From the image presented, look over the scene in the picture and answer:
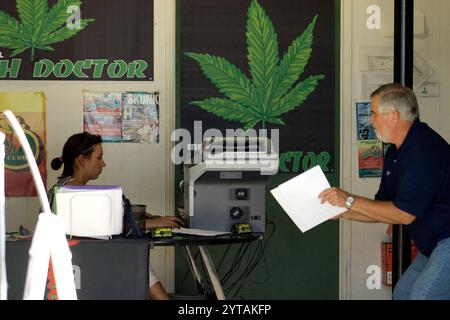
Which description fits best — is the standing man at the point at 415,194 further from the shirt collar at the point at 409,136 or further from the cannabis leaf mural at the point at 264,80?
the cannabis leaf mural at the point at 264,80

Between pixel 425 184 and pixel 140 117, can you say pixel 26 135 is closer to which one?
pixel 140 117

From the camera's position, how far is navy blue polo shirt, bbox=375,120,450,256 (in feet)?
12.7

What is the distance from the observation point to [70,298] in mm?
2506

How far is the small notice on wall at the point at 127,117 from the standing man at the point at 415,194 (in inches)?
90.7

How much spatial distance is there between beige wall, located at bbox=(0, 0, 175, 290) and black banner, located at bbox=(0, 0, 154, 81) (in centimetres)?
6

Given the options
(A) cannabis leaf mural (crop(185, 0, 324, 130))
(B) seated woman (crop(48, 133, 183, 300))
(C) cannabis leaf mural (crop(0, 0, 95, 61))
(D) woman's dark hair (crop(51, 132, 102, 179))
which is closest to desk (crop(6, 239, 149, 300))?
(B) seated woman (crop(48, 133, 183, 300))

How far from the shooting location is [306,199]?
164 inches

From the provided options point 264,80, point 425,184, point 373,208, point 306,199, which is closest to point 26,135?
point 264,80

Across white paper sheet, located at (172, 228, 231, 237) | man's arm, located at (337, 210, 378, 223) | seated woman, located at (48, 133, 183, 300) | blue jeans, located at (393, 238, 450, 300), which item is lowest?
blue jeans, located at (393, 238, 450, 300)

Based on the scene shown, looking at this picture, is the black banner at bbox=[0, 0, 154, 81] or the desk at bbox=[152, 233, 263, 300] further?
the black banner at bbox=[0, 0, 154, 81]

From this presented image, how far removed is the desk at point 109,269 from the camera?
3150 mm

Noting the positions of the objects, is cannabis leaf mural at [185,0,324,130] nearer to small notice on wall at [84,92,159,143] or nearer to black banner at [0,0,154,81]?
small notice on wall at [84,92,159,143]

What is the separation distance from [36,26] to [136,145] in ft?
3.67

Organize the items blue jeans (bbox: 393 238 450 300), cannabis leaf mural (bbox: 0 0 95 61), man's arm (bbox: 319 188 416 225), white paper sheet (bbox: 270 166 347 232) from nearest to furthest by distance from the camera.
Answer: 1. blue jeans (bbox: 393 238 450 300)
2. man's arm (bbox: 319 188 416 225)
3. white paper sheet (bbox: 270 166 347 232)
4. cannabis leaf mural (bbox: 0 0 95 61)
